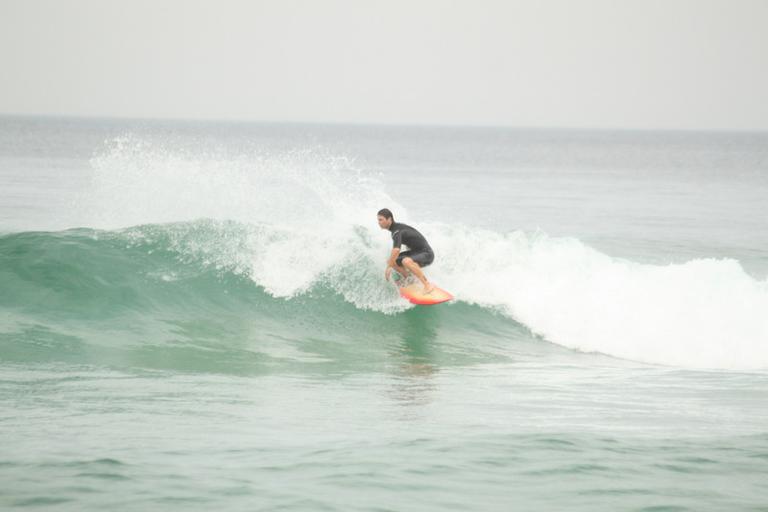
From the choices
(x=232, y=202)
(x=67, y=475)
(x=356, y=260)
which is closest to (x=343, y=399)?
(x=67, y=475)

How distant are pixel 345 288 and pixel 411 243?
5.72ft

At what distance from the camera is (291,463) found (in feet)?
22.9

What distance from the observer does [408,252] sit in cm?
1371

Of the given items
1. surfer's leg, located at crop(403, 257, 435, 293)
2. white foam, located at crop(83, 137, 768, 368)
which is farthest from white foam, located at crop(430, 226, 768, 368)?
surfer's leg, located at crop(403, 257, 435, 293)

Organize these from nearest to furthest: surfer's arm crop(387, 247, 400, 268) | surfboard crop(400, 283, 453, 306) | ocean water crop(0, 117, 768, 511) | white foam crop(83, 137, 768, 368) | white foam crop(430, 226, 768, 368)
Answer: ocean water crop(0, 117, 768, 511)
surfer's arm crop(387, 247, 400, 268)
surfboard crop(400, 283, 453, 306)
white foam crop(430, 226, 768, 368)
white foam crop(83, 137, 768, 368)

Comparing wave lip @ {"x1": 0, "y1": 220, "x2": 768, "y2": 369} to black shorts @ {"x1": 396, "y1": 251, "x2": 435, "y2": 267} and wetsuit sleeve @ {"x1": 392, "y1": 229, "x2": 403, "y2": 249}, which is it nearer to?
black shorts @ {"x1": 396, "y1": 251, "x2": 435, "y2": 267}

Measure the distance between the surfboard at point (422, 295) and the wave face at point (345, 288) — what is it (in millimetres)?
342

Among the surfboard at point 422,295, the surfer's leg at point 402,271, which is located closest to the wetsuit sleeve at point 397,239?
the surfer's leg at point 402,271

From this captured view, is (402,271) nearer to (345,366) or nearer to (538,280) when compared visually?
(345,366)

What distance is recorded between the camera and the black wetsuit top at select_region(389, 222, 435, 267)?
13359 millimetres

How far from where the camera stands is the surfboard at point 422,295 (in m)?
14.0

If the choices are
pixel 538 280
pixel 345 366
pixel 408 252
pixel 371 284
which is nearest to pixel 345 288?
pixel 371 284

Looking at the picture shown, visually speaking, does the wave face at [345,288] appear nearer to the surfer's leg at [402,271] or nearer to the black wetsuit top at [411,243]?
the surfer's leg at [402,271]

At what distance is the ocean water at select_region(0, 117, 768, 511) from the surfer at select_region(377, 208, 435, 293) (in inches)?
34.1
